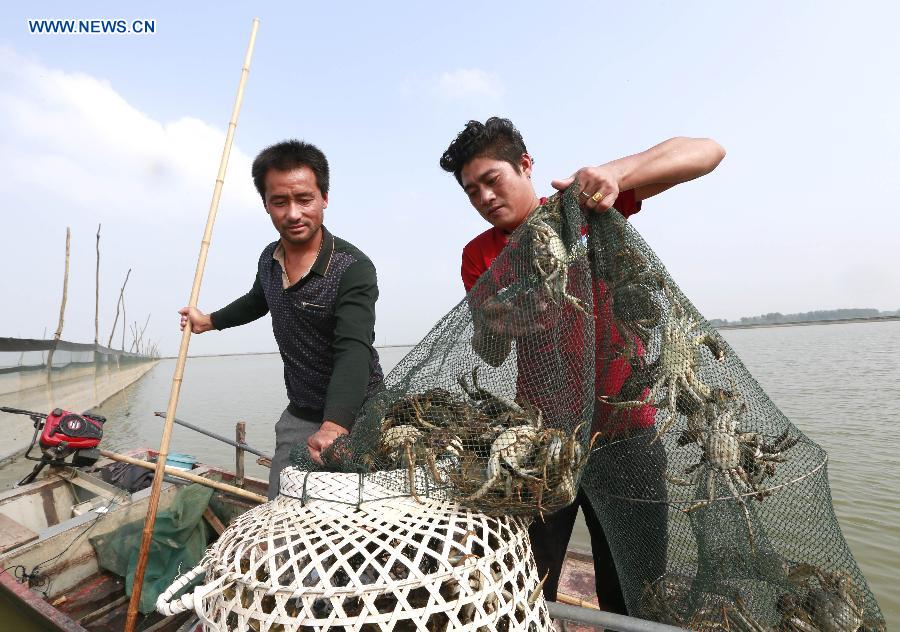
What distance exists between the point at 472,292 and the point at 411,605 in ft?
3.35

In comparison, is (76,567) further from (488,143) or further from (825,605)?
(825,605)

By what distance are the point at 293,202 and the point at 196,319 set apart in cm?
111

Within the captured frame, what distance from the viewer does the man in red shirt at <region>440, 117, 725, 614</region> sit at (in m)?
1.76

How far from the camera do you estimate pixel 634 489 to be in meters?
1.91

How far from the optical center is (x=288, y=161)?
2.16m

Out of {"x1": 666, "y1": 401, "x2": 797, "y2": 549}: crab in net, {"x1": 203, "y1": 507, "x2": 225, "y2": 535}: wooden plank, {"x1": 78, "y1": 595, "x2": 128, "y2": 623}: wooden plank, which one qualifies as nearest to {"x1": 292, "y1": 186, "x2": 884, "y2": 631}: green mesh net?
{"x1": 666, "y1": 401, "x2": 797, "y2": 549}: crab in net

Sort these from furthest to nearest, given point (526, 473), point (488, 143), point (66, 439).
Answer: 1. point (66, 439)
2. point (488, 143)
3. point (526, 473)

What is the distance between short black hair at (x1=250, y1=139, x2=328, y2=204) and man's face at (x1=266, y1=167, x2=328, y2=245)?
31mm

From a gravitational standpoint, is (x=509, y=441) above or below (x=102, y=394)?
above

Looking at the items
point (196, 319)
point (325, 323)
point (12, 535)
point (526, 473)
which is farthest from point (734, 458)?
point (12, 535)

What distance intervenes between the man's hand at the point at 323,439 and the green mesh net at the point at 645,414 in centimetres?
7

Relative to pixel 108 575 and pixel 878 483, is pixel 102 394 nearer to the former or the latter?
pixel 108 575

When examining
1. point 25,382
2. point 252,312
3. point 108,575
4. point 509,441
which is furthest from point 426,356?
point 25,382

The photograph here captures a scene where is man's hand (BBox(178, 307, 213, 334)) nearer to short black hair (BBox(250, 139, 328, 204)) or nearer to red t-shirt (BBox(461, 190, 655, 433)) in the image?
short black hair (BBox(250, 139, 328, 204))
